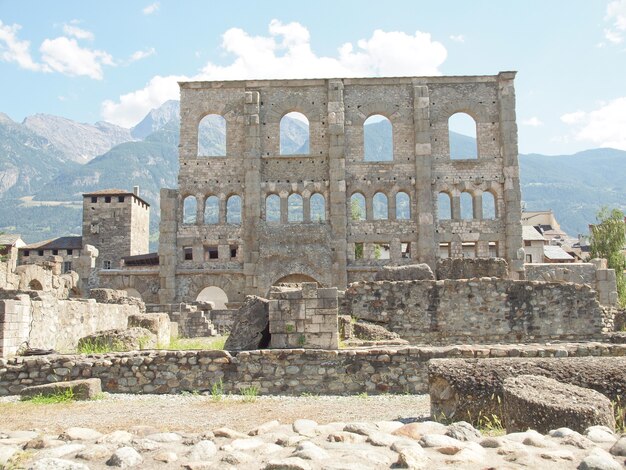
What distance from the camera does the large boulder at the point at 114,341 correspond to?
12755 mm

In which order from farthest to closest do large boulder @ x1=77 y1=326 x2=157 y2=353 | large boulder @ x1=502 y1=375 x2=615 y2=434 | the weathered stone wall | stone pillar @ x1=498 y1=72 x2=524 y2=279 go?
stone pillar @ x1=498 y1=72 x2=524 y2=279
the weathered stone wall
large boulder @ x1=77 y1=326 x2=157 y2=353
large boulder @ x1=502 y1=375 x2=615 y2=434

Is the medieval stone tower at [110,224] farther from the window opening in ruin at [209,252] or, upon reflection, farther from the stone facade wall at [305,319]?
the stone facade wall at [305,319]

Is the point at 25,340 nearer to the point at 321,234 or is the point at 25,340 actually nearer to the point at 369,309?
the point at 369,309

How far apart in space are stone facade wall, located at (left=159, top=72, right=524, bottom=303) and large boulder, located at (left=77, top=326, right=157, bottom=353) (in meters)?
18.1

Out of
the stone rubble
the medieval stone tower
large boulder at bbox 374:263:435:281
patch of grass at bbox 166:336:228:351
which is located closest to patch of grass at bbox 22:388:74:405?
patch of grass at bbox 166:336:228:351

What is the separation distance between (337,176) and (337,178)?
109mm

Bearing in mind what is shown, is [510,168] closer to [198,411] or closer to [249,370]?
[249,370]

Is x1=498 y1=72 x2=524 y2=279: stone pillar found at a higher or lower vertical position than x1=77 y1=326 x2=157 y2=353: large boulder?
higher

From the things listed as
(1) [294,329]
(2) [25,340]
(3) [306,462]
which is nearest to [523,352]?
(1) [294,329]

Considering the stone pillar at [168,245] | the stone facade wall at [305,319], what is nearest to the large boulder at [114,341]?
the stone facade wall at [305,319]

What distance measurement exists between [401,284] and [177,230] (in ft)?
Answer: 65.6

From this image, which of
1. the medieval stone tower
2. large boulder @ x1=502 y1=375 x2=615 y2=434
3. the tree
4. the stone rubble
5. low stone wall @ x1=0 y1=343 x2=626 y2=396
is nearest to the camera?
the stone rubble

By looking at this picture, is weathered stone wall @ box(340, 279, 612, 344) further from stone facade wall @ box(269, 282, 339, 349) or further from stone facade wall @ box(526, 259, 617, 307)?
stone facade wall @ box(526, 259, 617, 307)

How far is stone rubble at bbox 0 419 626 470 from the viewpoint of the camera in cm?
429
